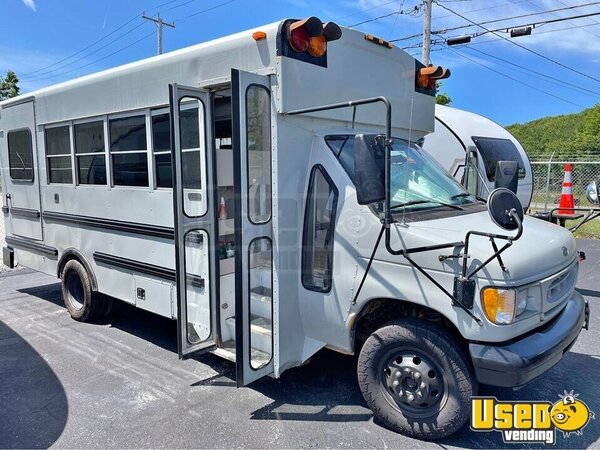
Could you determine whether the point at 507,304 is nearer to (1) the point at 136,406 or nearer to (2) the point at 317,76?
(2) the point at 317,76

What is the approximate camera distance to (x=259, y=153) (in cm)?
335

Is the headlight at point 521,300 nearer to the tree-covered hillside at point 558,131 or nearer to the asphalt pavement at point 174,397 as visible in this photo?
the asphalt pavement at point 174,397

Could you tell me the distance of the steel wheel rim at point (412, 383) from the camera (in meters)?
2.97

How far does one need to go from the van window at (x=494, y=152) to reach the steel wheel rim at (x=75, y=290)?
6727 mm

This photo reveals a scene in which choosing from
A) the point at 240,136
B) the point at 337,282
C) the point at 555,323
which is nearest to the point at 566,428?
the point at 555,323

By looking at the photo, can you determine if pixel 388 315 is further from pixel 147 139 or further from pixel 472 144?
pixel 472 144

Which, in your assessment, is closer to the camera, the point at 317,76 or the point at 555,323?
the point at 555,323

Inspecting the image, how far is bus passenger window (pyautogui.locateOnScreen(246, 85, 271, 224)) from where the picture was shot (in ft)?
10.7

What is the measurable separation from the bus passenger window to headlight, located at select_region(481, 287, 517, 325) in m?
1.58

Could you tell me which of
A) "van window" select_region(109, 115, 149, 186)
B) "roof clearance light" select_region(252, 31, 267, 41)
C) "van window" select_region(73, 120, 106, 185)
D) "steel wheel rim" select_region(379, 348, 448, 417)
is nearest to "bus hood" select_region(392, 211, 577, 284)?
"steel wheel rim" select_region(379, 348, 448, 417)

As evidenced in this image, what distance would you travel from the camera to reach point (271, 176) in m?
3.35

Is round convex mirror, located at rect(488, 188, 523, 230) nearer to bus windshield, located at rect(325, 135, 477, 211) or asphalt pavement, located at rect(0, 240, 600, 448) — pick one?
bus windshield, located at rect(325, 135, 477, 211)

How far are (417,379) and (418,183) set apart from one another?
141cm

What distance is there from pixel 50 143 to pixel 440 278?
4.84 meters
